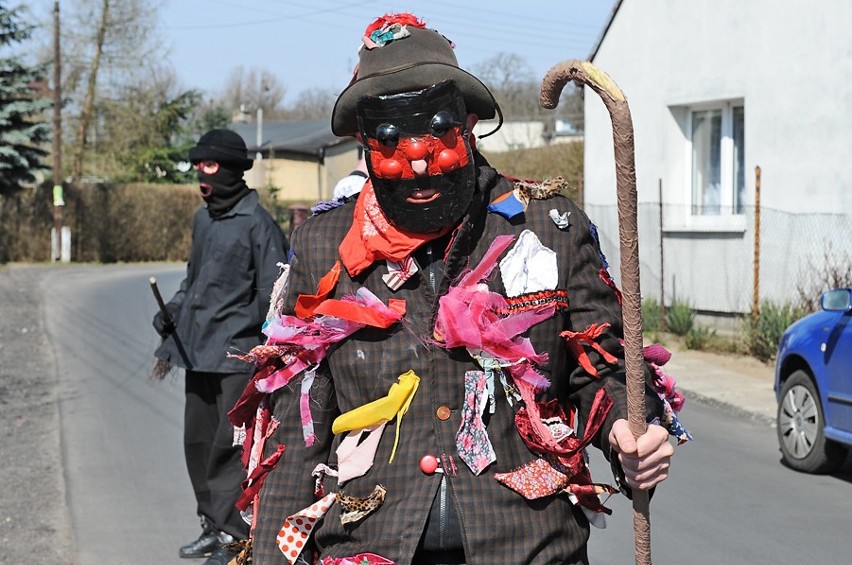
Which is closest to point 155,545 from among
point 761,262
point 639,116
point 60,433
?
point 60,433

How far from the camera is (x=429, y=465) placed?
8.41 feet

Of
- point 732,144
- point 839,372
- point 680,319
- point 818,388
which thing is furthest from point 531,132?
point 839,372

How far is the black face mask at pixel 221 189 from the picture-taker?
6.29 m

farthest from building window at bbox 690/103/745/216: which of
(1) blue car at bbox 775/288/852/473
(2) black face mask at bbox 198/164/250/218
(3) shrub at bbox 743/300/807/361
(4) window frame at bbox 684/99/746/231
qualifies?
(2) black face mask at bbox 198/164/250/218

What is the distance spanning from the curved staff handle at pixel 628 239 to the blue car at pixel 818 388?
5837 millimetres

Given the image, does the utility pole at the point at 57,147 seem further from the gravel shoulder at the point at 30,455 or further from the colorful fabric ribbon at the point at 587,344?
the colorful fabric ribbon at the point at 587,344

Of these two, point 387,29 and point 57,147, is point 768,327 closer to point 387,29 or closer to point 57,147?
point 387,29

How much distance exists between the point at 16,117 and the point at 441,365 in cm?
3619

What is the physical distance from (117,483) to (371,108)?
616 cm

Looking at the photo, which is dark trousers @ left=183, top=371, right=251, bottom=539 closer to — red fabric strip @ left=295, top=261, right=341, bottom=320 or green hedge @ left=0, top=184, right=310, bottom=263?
red fabric strip @ left=295, top=261, right=341, bottom=320

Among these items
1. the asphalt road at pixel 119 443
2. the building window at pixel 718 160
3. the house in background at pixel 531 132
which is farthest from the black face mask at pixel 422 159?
the house in background at pixel 531 132

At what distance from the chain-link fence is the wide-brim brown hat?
11610 mm

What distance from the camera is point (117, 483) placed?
8281 mm

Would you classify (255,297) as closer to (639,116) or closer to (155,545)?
(155,545)
